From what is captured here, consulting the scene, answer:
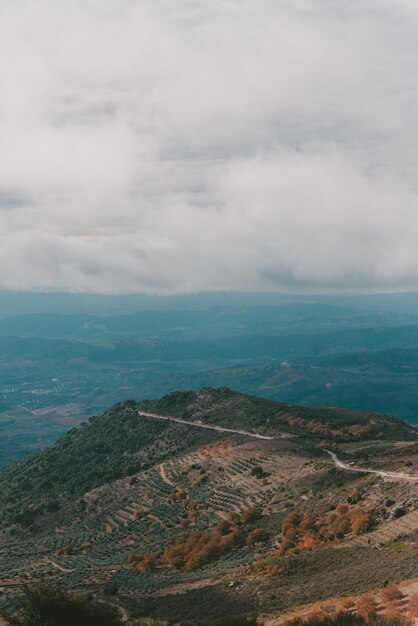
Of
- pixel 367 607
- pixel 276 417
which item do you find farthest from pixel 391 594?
pixel 276 417

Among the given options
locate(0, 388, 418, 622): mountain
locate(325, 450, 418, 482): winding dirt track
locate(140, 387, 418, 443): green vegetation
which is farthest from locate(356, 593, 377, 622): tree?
locate(140, 387, 418, 443): green vegetation

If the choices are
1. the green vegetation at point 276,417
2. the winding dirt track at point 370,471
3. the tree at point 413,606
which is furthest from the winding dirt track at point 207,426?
the tree at point 413,606

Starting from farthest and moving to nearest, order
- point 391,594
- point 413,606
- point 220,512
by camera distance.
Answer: point 220,512 < point 391,594 < point 413,606

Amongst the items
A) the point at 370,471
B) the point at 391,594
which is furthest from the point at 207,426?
the point at 391,594

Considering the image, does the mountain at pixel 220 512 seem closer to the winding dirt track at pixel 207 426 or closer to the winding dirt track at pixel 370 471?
the winding dirt track at pixel 370 471

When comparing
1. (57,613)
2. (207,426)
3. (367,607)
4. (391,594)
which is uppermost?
(391,594)

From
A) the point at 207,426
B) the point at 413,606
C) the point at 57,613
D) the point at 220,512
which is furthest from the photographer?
the point at 207,426

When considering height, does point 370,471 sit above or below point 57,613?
below

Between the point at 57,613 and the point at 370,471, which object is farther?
the point at 370,471

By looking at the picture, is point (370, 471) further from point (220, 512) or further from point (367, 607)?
point (367, 607)

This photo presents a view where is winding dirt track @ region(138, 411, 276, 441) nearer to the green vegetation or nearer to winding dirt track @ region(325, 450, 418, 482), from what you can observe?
the green vegetation
